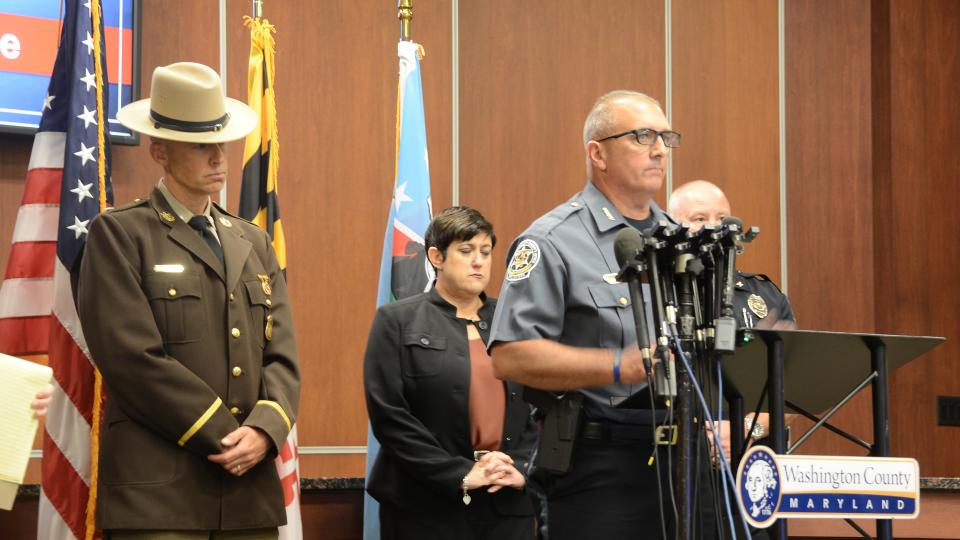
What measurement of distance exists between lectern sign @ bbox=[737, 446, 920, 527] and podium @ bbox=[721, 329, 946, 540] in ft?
0.35

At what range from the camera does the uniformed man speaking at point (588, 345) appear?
7.61 ft

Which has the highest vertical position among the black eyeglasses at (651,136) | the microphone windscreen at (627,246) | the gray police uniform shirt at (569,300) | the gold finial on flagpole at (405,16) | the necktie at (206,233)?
Answer: the gold finial on flagpole at (405,16)

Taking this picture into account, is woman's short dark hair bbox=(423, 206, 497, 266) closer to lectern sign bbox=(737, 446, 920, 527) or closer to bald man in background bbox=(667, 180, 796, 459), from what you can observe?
bald man in background bbox=(667, 180, 796, 459)

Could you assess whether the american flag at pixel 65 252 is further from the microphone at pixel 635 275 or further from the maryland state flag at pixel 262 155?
the microphone at pixel 635 275

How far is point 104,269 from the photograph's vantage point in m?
2.65

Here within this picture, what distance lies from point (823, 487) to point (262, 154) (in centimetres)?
251

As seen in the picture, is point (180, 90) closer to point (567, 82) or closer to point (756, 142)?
point (567, 82)

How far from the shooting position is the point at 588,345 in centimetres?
240

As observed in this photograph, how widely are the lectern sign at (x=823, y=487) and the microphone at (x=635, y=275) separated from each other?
32 cm

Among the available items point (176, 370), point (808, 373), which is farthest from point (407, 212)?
point (808, 373)

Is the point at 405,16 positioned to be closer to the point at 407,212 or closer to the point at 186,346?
the point at 407,212

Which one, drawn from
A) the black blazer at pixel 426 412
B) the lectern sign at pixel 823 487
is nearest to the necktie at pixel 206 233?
the black blazer at pixel 426 412

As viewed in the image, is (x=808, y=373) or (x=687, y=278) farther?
(x=808, y=373)

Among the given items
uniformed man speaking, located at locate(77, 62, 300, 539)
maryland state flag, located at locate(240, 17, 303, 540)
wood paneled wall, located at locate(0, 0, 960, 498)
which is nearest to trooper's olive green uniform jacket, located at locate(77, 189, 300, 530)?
uniformed man speaking, located at locate(77, 62, 300, 539)
